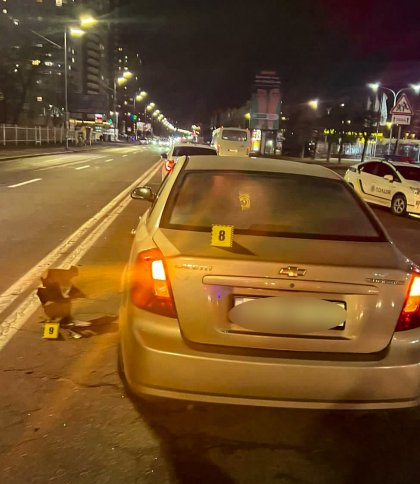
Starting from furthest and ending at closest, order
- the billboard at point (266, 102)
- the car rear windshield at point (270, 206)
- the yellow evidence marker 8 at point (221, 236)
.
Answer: the billboard at point (266, 102) → the car rear windshield at point (270, 206) → the yellow evidence marker 8 at point (221, 236)

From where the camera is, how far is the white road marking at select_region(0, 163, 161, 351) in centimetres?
512

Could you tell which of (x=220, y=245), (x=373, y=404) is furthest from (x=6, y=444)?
(x=373, y=404)

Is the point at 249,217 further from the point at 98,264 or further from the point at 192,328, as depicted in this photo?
the point at 98,264

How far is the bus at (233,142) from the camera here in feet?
116

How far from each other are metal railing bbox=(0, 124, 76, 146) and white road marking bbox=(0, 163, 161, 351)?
123ft

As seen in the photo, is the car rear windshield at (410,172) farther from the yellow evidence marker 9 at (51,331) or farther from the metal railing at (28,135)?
the metal railing at (28,135)

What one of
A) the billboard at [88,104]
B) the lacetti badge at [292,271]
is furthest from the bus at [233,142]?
the billboard at [88,104]

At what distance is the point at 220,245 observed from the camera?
3230 mm

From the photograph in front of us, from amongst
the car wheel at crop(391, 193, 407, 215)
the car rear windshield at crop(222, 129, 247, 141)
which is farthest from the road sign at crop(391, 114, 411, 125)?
the car rear windshield at crop(222, 129, 247, 141)

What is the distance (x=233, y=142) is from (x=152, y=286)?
3329cm

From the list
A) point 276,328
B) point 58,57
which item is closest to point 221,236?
point 276,328

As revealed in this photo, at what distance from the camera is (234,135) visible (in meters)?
36.6

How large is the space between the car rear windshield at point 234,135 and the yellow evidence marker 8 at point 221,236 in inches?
1315

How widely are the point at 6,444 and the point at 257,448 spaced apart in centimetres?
139
